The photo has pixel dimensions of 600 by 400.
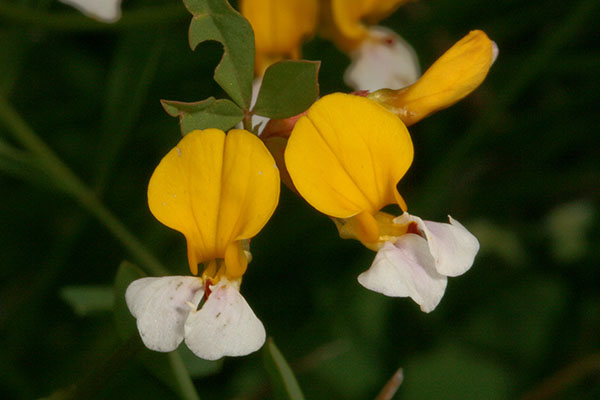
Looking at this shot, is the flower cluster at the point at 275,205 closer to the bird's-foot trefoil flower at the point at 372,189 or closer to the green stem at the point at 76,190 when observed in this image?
the bird's-foot trefoil flower at the point at 372,189

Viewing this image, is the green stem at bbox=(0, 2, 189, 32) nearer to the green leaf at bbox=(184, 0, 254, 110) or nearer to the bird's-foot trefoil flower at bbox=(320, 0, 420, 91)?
the bird's-foot trefoil flower at bbox=(320, 0, 420, 91)

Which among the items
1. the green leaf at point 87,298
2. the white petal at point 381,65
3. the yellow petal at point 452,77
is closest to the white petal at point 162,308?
the yellow petal at point 452,77

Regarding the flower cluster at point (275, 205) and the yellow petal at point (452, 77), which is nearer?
the flower cluster at point (275, 205)

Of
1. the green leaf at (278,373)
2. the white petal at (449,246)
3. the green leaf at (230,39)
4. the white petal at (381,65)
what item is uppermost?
the green leaf at (230,39)

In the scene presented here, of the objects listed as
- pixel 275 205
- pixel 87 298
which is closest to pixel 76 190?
pixel 87 298

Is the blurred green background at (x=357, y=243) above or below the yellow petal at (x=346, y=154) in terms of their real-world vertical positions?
below

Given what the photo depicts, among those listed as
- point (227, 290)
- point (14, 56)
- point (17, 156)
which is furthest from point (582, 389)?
point (14, 56)
